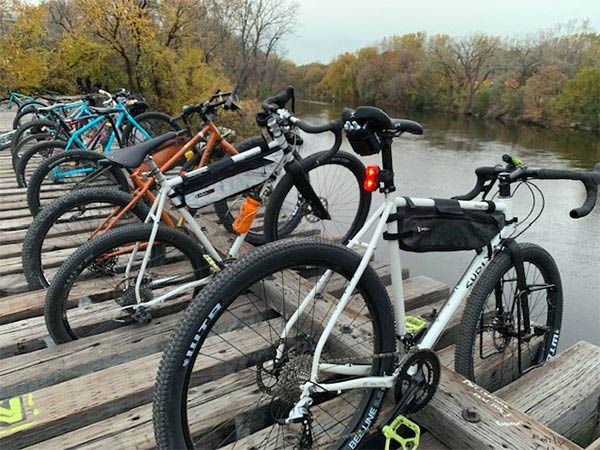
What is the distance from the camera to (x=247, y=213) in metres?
2.16

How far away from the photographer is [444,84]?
33.8 metres

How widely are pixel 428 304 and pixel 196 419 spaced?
1.61m

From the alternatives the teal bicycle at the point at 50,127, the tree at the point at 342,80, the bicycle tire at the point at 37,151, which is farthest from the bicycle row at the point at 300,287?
the tree at the point at 342,80

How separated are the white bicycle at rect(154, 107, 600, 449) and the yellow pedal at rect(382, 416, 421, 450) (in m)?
0.03

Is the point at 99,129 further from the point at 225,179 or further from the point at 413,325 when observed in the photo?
the point at 413,325

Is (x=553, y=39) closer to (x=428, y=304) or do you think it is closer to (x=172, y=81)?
(x=172, y=81)

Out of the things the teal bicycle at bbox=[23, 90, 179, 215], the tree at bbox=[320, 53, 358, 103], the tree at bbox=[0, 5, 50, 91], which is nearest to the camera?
the teal bicycle at bbox=[23, 90, 179, 215]

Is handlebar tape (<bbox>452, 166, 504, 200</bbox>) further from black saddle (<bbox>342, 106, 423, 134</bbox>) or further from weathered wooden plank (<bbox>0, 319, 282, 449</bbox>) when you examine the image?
weathered wooden plank (<bbox>0, 319, 282, 449</bbox>)

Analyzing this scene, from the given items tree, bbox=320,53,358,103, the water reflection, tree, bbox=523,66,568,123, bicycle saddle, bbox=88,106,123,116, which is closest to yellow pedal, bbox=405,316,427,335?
bicycle saddle, bbox=88,106,123,116

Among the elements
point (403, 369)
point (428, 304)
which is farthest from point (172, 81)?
point (403, 369)

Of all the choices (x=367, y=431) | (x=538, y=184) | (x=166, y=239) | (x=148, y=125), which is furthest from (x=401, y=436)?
(x=538, y=184)

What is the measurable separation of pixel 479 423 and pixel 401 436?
0.82 feet

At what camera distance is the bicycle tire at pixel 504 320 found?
168cm

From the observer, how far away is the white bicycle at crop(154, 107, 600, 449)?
1.17 meters
